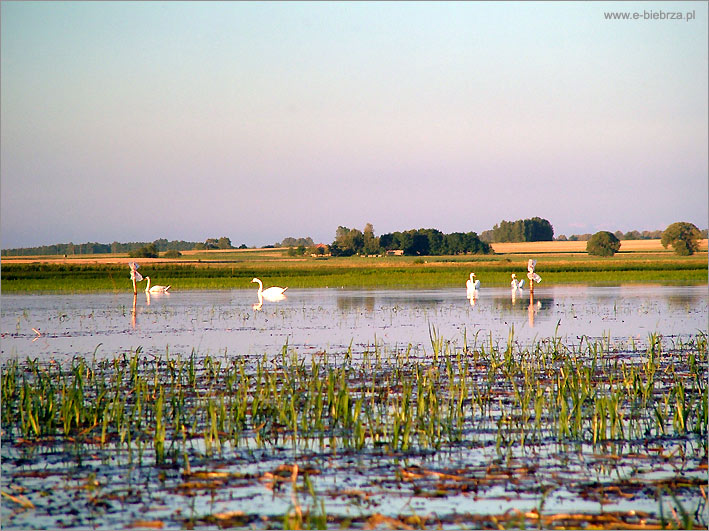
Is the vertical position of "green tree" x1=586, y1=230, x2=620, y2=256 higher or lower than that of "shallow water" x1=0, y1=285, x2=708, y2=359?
higher

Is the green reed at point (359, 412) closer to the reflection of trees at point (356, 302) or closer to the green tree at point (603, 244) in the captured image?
the reflection of trees at point (356, 302)

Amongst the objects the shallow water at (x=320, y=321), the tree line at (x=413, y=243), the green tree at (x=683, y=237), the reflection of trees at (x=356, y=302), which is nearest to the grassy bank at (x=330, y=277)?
the reflection of trees at (x=356, y=302)

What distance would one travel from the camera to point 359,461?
8.29m

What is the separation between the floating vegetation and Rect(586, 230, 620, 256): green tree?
319ft

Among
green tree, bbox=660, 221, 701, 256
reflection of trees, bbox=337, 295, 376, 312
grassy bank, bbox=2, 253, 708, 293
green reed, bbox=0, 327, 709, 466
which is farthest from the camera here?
green tree, bbox=660, 221, 701, 256

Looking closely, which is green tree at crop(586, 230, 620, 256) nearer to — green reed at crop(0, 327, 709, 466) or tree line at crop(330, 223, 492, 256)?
tree line at crop(330, 223, 492, 256)

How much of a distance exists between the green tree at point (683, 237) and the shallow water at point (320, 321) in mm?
69266

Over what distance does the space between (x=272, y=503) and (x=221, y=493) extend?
545 millimetres

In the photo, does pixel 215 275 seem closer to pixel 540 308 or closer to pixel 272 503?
pixel 540 308

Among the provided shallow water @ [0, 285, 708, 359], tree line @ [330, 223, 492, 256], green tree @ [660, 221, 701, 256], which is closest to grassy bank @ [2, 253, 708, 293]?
shallow water @ [0, 285, 708, 359]

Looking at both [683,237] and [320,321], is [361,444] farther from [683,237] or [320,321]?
[683,237]

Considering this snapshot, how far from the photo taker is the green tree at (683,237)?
10188cm

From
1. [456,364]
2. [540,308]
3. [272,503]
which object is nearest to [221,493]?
[272,503]

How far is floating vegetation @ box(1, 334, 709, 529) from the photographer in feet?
22.3
